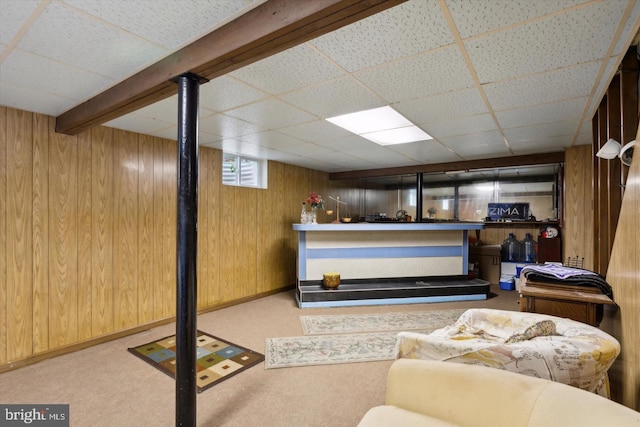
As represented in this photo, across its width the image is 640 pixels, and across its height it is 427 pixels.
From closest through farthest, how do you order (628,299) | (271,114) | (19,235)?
1. (628,299)
2. (19,235)
3. (271,114)

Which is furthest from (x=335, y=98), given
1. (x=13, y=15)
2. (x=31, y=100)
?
(x=31, y=100)

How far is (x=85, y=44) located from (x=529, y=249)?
24.8 feet

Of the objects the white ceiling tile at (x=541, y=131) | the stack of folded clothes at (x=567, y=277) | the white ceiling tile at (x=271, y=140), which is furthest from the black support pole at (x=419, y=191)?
the stack of folded clothes at (x=567, y=277)

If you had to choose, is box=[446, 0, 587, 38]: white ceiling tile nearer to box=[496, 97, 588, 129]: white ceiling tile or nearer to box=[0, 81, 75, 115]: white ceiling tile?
box=[496, 97, 588, 129]: white ceiling tile

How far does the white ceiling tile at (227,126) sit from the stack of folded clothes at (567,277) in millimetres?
2935

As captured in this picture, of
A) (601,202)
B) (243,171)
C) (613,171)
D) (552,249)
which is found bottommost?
(552,249)

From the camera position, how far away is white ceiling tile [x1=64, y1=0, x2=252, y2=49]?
58.6 inches

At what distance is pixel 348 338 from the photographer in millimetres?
3480

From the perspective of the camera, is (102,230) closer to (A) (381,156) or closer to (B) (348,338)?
(B) (348,338)

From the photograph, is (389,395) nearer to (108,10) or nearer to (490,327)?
(490,327)

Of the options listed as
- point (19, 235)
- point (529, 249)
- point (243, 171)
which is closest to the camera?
point (19, 235)

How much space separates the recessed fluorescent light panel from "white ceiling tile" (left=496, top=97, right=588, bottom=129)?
890mm

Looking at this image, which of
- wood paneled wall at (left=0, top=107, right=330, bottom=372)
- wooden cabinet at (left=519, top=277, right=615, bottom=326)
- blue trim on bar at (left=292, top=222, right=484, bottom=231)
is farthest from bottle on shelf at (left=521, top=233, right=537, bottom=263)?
wood paneled wall at (left=0, top=107, right=330, bottom=372)

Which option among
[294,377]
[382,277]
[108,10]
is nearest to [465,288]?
[382,277]
